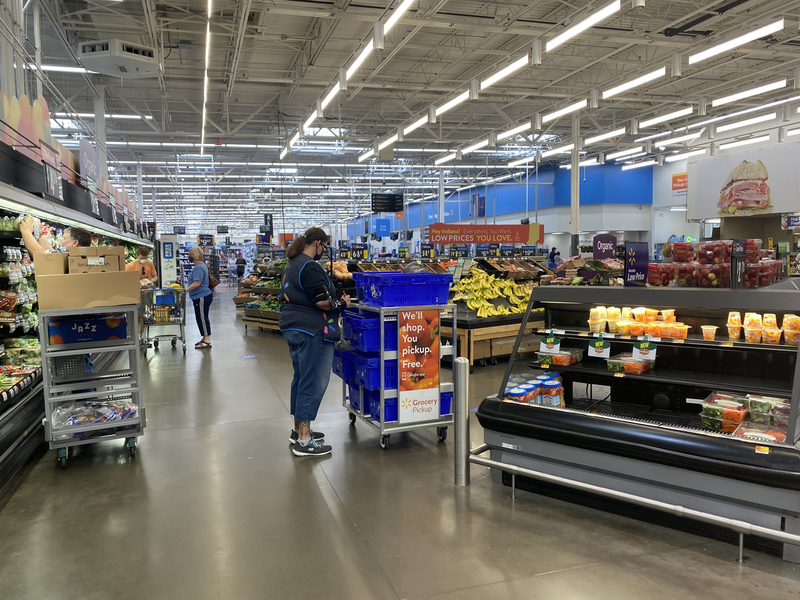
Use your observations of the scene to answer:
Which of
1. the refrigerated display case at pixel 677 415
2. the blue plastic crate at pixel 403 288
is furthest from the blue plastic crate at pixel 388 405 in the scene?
the refrigerated display case at pixel 677 415

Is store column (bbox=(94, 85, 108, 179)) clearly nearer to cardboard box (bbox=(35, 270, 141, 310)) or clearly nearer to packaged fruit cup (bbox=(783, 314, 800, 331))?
cardboard box (bbox=(35, 270, 141, 310))

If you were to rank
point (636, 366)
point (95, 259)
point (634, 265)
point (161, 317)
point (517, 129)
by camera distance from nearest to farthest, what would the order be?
point (636, 366)
point (634, 265)
point (95, 259)
point (161, 317)
point (517, 129)

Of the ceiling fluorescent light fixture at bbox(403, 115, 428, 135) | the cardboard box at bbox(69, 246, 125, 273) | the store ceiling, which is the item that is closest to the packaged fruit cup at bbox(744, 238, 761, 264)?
the cardboard box at bbox(69, 246, 125, 273)

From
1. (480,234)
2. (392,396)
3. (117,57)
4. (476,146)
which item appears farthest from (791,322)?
(476,146)

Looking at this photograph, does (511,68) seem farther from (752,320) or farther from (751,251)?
(752,320)

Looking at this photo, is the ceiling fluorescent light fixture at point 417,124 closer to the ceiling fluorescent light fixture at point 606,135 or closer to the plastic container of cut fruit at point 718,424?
the ceiling fluorescent light fixture at point 606,135

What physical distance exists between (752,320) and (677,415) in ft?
2.34

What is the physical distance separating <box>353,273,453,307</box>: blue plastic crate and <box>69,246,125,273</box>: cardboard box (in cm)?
200

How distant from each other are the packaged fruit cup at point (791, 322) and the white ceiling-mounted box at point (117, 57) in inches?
385

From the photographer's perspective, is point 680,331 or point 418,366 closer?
point 680,331

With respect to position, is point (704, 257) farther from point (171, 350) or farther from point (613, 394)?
point (171, 350)

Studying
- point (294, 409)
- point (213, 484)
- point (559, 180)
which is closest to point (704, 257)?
point (294, 409)

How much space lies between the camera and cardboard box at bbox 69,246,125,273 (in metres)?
4.30

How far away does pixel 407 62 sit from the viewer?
13.9 metres
